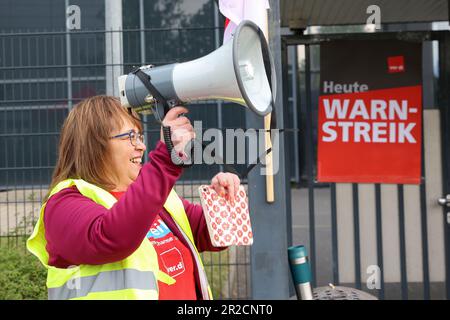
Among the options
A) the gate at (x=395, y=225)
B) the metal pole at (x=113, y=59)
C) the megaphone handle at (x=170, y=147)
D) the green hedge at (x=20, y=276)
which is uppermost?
the metal pole at (x=113, y=59)

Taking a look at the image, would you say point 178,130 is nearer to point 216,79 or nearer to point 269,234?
point 216,79

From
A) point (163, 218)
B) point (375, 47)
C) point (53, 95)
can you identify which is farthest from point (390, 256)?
point (163, 218)

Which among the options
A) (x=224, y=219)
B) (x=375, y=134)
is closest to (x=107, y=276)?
(x=224, y=219)

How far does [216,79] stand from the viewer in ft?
5.38

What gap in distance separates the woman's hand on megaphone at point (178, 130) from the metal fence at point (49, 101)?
2.94m

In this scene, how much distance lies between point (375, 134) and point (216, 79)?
9.68 ft

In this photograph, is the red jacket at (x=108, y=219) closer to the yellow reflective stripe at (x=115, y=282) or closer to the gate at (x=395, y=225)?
the yellow reflective stripe at (x=115, y=282)

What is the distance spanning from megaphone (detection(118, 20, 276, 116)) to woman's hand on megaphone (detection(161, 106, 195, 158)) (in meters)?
0.06

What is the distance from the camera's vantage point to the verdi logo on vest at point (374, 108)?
4398 mm

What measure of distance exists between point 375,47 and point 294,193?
9.93 metres

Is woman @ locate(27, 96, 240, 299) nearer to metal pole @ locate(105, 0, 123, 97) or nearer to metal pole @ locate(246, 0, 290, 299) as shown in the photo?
metal pole @ locate(246, 0, 290, 299)

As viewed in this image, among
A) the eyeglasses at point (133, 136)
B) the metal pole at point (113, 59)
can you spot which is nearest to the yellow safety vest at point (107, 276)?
the eyeglasses at point (133, 136)

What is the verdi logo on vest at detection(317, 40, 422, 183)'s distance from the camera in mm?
4398
